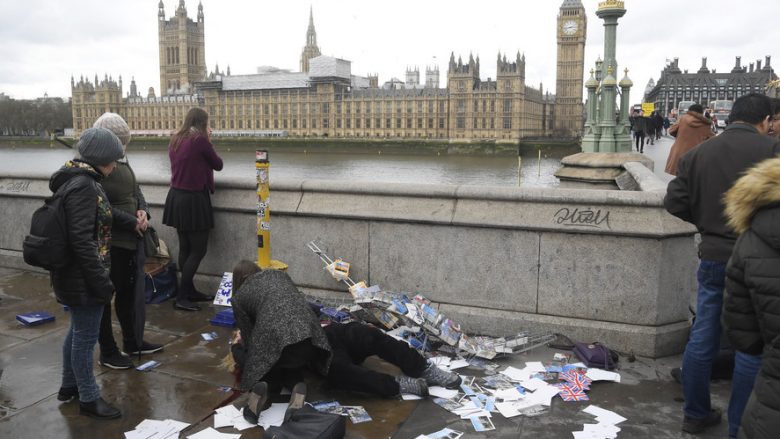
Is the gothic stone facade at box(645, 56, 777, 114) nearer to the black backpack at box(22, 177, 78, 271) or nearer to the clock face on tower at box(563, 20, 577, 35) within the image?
the clock face on tower at box(563, 20, 577, 35)

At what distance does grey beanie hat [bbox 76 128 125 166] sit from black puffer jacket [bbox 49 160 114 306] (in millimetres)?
58

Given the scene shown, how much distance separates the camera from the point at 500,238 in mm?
4855

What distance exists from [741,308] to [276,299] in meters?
2.41

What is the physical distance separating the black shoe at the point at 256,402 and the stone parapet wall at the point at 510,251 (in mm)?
1940

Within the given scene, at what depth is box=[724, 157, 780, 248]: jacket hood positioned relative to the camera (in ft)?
6.79

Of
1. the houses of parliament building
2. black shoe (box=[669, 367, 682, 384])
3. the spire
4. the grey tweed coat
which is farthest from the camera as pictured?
the spire

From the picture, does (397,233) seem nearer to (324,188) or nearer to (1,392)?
(324,188)

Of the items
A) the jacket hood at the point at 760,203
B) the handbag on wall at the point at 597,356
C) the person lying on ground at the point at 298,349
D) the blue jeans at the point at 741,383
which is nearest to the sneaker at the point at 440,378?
the person lying on ground at the point at 298,349

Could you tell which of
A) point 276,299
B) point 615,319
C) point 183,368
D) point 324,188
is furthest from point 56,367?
point 615,319

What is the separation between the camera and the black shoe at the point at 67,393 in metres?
3.79

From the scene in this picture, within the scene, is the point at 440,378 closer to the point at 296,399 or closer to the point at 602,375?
the point at 296,399

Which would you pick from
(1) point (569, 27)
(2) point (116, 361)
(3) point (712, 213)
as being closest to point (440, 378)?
(3) point (712, 213)

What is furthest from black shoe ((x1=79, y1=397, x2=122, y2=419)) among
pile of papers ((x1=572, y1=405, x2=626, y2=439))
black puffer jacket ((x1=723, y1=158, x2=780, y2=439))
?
black puffer jacket ((x1=723, y1=158, x2=780, y2=439))

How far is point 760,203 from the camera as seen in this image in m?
2.11
